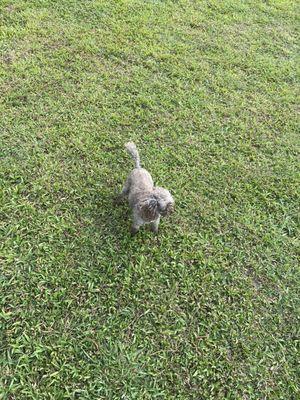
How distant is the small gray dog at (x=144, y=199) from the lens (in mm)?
2646

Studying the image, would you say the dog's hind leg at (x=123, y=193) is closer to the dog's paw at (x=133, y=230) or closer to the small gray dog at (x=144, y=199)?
the small gray dog at (x=144, y=199)

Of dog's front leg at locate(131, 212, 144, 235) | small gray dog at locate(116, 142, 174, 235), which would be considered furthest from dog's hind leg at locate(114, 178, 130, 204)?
dog's front leg at locate(131, 212, 144, 235)

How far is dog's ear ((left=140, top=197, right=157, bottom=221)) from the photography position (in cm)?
264

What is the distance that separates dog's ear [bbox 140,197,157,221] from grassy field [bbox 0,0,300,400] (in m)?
0.40

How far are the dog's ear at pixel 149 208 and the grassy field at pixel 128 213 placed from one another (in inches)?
15.7

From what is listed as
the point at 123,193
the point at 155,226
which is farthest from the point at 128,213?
the point at 155,226

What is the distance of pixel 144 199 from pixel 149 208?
10cm

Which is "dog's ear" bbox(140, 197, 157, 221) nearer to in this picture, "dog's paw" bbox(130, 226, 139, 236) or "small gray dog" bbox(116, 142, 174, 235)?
"small gray dog" bbox(116, 142, 174, 235)

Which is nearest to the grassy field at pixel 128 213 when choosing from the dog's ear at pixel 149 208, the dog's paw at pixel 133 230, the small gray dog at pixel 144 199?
the dog's paw at pixel 133 230

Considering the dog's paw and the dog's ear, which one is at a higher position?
the dog's ear

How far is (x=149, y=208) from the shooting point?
8.75ft

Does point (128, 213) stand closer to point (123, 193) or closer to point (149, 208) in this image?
point (123, 193)

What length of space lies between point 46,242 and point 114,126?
146 cm

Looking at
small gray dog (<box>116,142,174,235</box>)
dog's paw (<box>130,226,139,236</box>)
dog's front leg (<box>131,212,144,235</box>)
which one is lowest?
dog's paw (<box>130,226,139,236</box>)
